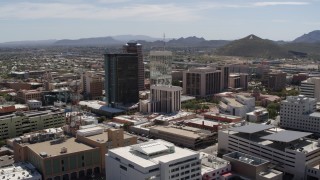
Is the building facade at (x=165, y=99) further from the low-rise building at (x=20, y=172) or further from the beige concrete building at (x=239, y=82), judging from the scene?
the beige concrete building at (x=239, y=82)

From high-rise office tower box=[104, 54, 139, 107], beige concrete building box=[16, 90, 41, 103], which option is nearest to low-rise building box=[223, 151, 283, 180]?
high-rise office tower box=[104, 54, 139, 107]

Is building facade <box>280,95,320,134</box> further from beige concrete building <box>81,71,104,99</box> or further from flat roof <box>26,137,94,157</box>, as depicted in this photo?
beige concrete building <box>81,71,104,99</box>

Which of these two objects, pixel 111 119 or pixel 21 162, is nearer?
pixel 21 162

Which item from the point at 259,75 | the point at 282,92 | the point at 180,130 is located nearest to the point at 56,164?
the point at 180,130

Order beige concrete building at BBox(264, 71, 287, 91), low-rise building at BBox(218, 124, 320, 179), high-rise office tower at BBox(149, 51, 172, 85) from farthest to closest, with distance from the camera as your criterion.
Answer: beige concrete building at BBox(264, 71, 287, 91)
high-rise office tower at BBox(149, 51, 172, 85)
low-rise building at BBox(218, 124, 320, 179)

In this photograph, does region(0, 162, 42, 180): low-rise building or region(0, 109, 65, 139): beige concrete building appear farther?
region(0, 109, 65, 139): beige concrete building

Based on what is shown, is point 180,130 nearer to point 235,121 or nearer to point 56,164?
point 235,121
